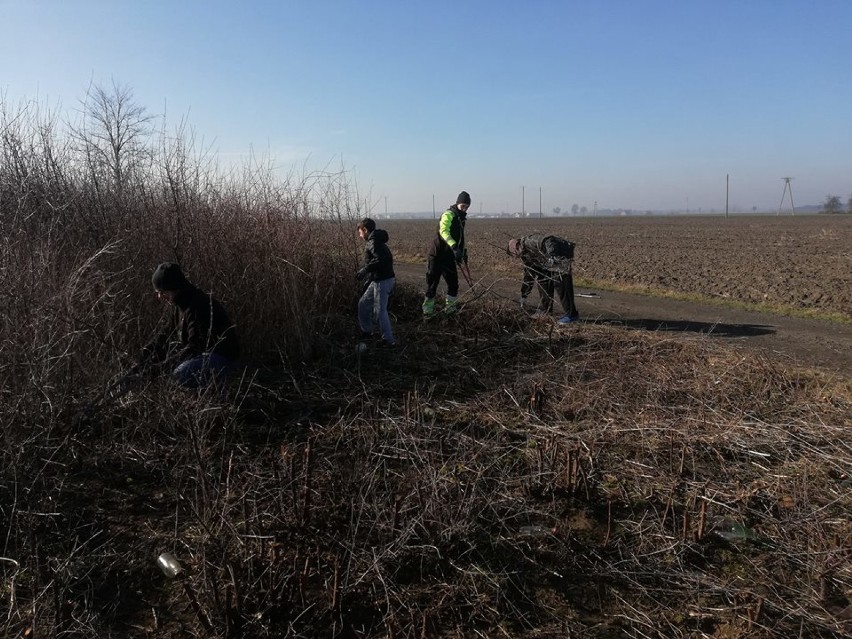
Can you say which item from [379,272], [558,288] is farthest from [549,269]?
[379,272]

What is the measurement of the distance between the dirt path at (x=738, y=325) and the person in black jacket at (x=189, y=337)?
383 centimetres

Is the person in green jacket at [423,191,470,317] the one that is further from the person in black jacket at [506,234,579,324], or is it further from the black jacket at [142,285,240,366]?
the black jacket at [142,285,240,366]

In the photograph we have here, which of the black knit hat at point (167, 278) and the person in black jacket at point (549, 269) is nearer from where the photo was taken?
the black knit hat at point (167, 278)

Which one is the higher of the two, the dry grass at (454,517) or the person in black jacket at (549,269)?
the person in black jacket at (549,269)

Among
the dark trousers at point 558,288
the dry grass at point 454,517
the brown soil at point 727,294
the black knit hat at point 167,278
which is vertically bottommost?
the dry grass at point 454,517

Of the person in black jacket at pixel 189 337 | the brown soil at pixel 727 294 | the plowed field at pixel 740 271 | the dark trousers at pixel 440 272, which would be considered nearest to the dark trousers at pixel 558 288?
the brown soil at pixel 727 294

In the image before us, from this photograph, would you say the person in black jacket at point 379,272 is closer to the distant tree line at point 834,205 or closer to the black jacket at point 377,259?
the black jacket at point 377,259

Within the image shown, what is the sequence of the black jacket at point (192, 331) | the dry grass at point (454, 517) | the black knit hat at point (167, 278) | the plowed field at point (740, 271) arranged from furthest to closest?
the plowed field at point (740, 271), the black jacket at point (192, 331), the black knit hat at point (167, 278), the dry grass at point (454, 517)

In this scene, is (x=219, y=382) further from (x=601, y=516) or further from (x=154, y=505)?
(x=601, y=516)

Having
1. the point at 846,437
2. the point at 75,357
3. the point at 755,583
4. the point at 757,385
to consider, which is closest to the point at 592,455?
the point at 755,583

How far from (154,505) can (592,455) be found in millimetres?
2620

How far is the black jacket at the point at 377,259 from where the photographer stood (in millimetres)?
6590

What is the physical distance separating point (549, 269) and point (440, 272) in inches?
56.1

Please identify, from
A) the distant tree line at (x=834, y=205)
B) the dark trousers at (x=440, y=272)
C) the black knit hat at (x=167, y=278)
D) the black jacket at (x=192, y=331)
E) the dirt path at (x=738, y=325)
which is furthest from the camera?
the distant tree line at (x=834, y=205)
